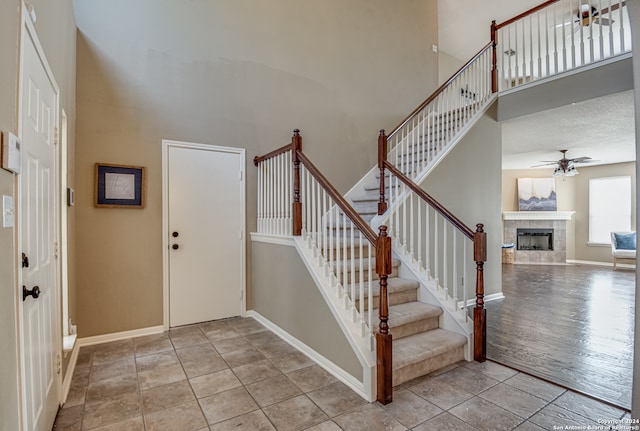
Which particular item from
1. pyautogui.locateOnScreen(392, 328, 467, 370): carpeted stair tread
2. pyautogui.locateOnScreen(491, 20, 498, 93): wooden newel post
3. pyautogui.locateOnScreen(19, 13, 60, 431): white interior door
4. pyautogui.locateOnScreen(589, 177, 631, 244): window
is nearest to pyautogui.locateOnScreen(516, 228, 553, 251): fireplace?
pyautogui.locateOnScreen(589, 177, 631, 244): window

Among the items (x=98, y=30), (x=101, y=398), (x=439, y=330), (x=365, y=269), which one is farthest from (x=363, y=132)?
(x=101, y=398)

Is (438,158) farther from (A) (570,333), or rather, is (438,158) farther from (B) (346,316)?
(B) (346,316)

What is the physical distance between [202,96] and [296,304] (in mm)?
2633

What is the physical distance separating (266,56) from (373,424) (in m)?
4.19

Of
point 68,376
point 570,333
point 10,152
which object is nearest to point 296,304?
point 68,376

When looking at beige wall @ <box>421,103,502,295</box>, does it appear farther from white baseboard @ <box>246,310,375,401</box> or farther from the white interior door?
the white interior door

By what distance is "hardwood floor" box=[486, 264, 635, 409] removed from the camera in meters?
2.57

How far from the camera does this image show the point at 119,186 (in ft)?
11.3

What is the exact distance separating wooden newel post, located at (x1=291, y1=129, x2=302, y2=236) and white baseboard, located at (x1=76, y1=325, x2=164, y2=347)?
1917mm

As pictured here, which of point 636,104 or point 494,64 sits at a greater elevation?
point 494,64

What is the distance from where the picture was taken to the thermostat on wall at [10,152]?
3.96 ft

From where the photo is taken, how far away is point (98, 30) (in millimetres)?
3365

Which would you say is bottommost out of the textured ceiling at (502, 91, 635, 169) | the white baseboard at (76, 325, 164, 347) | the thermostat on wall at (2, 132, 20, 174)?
the white baseboard at (76, 325, 164, 347)

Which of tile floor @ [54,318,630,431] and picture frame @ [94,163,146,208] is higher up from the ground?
picture frame @ [94,163,146,208]
